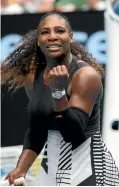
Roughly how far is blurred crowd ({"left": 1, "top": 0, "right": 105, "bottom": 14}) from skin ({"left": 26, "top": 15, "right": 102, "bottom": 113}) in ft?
9.84

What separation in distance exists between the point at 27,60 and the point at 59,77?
557mm

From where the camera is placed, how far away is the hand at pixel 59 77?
2.72 metres

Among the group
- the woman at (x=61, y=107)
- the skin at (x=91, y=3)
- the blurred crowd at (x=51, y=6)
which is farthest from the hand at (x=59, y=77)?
the skin at (x=91, y=3)

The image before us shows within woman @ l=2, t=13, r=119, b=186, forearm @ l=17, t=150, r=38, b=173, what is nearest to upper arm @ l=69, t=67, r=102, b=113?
woman @ l=2, t=13, r=119, b=186

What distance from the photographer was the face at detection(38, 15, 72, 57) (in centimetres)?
297

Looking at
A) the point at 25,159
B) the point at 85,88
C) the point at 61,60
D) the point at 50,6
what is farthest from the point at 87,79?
Answer: the point at 50,6

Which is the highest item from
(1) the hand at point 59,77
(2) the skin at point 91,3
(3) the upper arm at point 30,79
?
(1) the hand at point 59,77

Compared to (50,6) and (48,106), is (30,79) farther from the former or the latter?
(50,6)

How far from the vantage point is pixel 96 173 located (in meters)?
3.10

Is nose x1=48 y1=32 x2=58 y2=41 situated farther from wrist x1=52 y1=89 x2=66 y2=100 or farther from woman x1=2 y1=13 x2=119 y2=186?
wrist x1=52 y1=89 x2=66 y2=100

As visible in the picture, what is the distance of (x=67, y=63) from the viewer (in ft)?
9.88

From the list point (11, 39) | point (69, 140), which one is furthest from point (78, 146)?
point (11, 39)

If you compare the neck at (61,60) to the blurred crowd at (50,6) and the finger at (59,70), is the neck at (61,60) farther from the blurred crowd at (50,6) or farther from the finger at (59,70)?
the blurred crowd at (50,6)

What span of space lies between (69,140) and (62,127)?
133 mm
